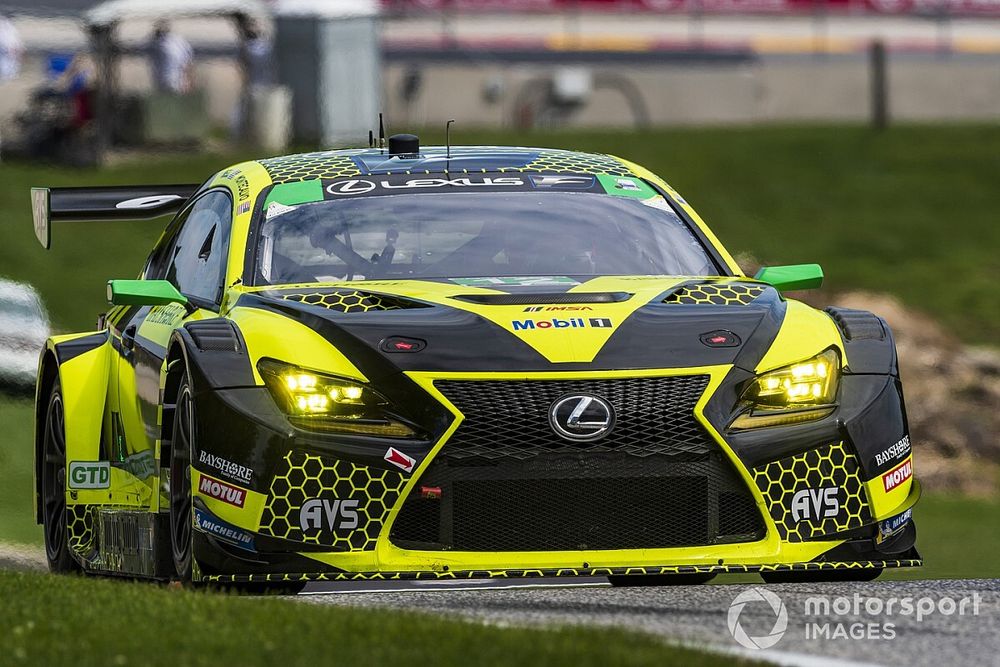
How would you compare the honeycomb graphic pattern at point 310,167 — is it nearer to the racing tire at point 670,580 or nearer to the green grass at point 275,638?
the racing tire at point 670,580

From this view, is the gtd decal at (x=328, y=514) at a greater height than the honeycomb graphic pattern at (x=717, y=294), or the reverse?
the honeycomb graphic pattern at (x=717, y=294)

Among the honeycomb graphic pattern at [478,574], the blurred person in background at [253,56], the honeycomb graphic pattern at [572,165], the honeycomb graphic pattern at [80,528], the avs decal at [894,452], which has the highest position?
the honeycomb graphic pattern at [572,165]

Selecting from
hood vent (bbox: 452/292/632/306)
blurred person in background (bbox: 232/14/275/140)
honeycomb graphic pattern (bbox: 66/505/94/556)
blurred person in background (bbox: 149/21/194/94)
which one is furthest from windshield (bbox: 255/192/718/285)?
blurred person in background (bbox: 232/14/275/140)

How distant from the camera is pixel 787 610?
6.66 meters

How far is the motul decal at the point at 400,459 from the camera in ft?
22.8

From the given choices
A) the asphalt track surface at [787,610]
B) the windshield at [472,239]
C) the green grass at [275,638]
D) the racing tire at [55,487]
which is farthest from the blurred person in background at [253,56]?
the green grass at [275,638]

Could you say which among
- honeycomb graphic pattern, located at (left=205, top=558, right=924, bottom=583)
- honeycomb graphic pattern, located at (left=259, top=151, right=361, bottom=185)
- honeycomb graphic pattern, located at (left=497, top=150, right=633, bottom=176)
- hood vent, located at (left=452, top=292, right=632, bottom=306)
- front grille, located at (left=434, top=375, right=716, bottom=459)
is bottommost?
honeycomb graphic pattern, located at (left=205, top=558, right=924, bottom=583)

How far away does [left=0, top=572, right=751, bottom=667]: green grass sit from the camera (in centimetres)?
551

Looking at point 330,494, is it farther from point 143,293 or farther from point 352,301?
point 143,293

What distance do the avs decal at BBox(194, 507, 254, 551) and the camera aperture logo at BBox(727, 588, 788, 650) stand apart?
143 cm

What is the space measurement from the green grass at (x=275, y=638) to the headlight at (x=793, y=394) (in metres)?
1.32

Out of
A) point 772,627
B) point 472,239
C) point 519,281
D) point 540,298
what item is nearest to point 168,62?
point 472,239

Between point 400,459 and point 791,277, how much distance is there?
2.03 meters

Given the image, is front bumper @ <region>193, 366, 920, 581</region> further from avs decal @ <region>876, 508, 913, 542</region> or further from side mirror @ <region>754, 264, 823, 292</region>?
side mirror @ <region>754, 264, 823, 292</region>
